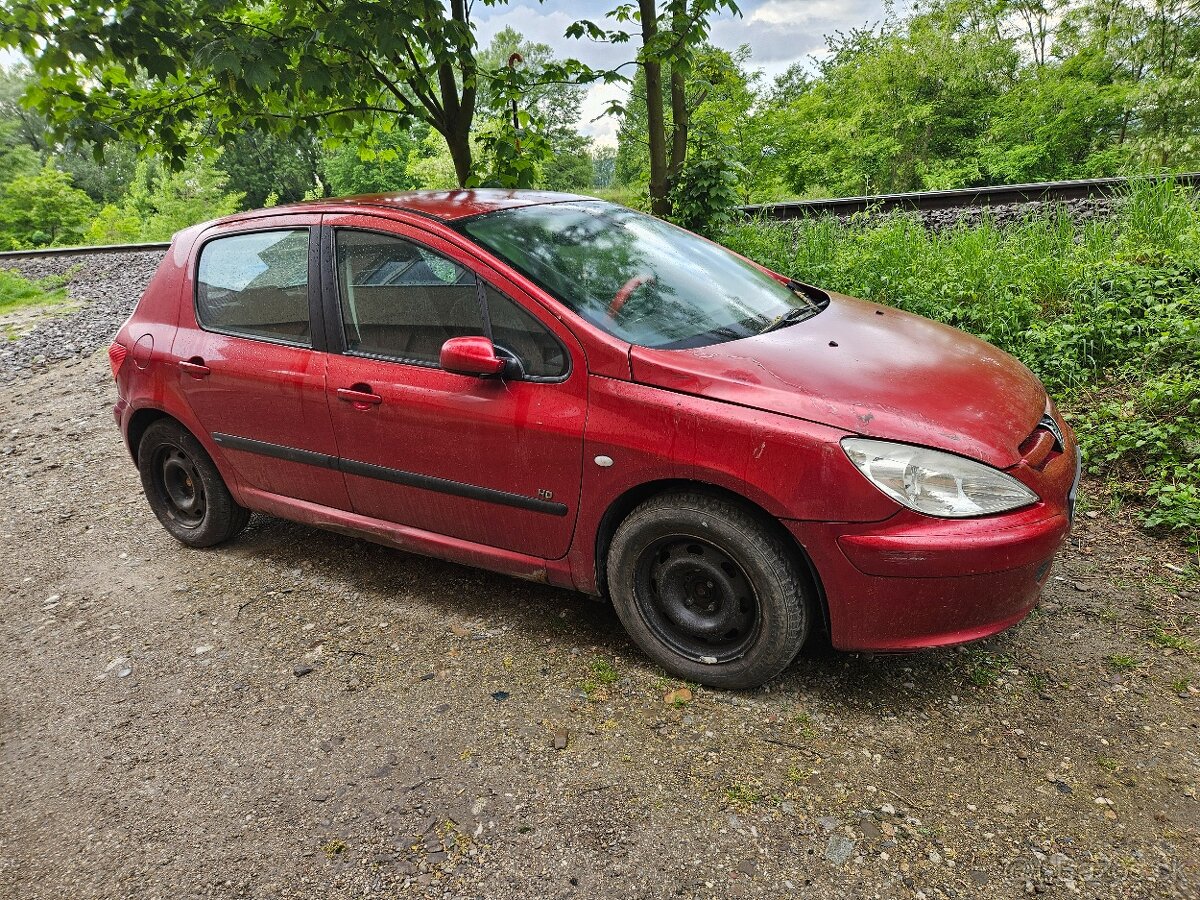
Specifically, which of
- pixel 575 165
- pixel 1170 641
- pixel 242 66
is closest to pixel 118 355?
pixel 242 66

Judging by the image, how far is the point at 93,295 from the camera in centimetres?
1323

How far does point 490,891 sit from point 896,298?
187 inches

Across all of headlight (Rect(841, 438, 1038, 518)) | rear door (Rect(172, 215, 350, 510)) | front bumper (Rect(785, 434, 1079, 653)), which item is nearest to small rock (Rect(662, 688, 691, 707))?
front bumper (Rect(785, 434, 1079, 653))

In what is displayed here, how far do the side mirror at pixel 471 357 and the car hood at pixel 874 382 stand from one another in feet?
1.61

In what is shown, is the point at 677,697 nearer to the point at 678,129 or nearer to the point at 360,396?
the point at 360,396

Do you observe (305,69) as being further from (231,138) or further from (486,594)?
(486,594)

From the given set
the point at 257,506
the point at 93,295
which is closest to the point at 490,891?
the point at 257,506

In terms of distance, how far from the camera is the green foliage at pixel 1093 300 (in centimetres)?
395

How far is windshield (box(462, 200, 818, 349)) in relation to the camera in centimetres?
290

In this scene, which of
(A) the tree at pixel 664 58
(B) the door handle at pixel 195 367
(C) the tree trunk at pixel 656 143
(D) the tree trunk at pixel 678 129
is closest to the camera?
(B) the door handle at pixel 195 367

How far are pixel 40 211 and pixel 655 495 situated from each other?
42128 mm

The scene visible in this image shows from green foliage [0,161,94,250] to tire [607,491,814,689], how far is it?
Result: 4041 cm

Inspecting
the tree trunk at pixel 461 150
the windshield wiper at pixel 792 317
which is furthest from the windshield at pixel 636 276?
the tree trunk at pixel 461 150

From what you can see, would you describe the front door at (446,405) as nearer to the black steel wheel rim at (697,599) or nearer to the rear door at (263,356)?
the rear door at (263,356)
